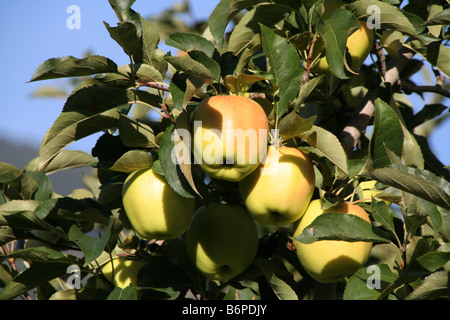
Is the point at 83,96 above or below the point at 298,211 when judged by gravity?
above

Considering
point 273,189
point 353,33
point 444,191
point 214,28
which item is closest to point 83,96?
point 214,28

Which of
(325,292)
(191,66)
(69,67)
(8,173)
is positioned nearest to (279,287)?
(325,292)

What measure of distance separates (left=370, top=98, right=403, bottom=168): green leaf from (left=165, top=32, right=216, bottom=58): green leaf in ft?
1.34

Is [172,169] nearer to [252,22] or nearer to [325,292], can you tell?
[252,22]

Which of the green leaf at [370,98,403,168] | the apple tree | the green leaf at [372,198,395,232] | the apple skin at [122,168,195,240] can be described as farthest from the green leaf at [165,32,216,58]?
the green leaf at [372,198,395,232]

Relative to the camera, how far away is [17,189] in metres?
1.56

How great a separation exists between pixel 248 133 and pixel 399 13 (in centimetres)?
45

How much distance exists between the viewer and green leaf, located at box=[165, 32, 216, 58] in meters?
1.18

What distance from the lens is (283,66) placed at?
3.69 feet

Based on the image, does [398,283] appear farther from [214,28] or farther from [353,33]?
[214,28]

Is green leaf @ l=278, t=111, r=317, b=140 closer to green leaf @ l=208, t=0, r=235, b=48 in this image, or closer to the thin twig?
green leaf @ l=208, t=0, r=235, b=48

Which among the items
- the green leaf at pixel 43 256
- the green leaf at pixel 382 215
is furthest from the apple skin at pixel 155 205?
A: the green leaf at pixel 382 215

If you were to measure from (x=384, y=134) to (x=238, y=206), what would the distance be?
411 mm

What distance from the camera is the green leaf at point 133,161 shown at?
1.19m
